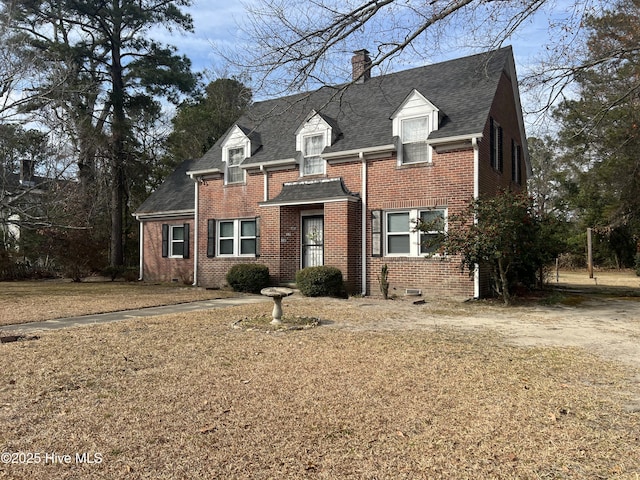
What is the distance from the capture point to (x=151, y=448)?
3.26 meters

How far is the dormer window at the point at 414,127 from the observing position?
13500 millimetres

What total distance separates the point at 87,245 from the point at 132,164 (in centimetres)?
560

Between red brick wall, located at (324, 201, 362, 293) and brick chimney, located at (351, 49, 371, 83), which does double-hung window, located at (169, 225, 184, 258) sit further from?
brick chimney, located at (351, 49, 371, 83)

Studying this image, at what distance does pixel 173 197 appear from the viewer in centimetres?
2116

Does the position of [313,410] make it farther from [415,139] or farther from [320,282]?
[415,139]

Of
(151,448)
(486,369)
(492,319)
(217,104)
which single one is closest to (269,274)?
(492,319)

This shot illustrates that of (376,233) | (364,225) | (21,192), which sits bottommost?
(376,233)

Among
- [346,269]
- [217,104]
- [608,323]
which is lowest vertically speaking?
[608,323]

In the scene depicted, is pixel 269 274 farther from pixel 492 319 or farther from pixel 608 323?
pixel 608 323

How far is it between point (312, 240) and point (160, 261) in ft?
27.7

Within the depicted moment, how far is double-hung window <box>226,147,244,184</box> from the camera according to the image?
57.0 feet

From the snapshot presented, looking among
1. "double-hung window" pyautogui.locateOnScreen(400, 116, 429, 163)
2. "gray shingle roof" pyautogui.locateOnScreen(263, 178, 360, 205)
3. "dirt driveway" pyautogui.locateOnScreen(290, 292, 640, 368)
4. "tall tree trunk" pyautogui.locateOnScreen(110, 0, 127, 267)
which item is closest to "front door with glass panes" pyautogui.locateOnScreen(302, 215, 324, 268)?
"gray shingle roof" pyautogui.locateOnScreen(263, 178, 360, 205)

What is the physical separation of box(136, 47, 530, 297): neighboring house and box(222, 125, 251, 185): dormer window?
0.04m

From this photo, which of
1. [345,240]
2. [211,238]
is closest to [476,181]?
[345,240]
